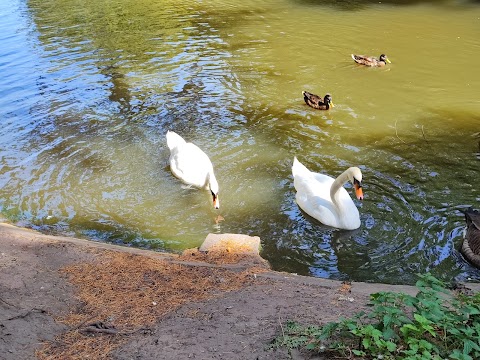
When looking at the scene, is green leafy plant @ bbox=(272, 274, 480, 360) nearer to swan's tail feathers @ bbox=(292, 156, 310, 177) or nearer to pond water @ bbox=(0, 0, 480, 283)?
pond water @ bbox=(0, 0, 480, 283)

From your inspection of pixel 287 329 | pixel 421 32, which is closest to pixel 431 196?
pixel 287 329

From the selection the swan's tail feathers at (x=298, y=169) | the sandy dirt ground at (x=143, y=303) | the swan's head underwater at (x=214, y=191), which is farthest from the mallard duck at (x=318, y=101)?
the sandy dirt ground at (x=143, y=303)

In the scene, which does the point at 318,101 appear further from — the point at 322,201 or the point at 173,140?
the point at 322,201

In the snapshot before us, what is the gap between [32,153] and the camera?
10070 mm

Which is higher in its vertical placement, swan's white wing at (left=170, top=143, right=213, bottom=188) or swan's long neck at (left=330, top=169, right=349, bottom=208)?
swan's long neck at (left=330, top=169, right=349, bottom=208)

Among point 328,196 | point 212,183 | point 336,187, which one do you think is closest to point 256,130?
point 212,183

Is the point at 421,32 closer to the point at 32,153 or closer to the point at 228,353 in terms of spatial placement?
the point at 32,153

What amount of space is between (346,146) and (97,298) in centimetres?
581

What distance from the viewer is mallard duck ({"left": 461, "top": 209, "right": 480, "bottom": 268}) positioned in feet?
21.7

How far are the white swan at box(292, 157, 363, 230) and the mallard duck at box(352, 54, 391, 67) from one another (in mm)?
6129

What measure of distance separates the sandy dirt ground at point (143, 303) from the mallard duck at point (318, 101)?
224 inches

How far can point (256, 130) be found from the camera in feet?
35.1

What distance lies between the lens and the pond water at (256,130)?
7.62m

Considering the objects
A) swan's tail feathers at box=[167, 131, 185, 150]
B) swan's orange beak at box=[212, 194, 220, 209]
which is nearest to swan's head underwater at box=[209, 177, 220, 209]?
swan's orange beak at box=[212, 194, 220, 209]
